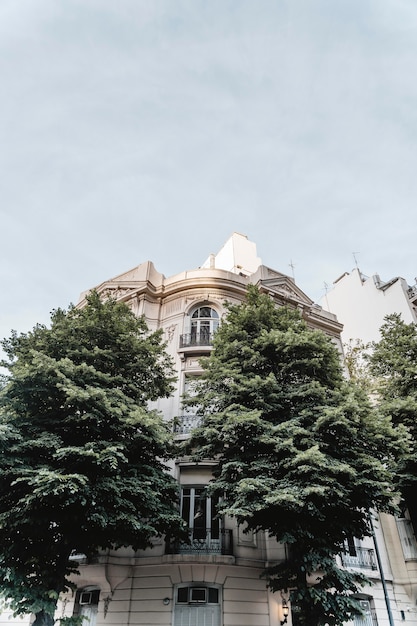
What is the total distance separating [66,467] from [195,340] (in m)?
8.66

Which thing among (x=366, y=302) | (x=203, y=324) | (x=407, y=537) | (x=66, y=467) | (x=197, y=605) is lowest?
(x=197, y=605)

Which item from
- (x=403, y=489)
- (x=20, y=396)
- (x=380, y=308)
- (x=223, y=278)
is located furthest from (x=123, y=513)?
(x=380, y=308)

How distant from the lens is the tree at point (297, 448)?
386 inches

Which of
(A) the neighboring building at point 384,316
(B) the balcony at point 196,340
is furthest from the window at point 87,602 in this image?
(A) the neighboring building at point 384,316

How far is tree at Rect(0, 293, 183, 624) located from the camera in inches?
367

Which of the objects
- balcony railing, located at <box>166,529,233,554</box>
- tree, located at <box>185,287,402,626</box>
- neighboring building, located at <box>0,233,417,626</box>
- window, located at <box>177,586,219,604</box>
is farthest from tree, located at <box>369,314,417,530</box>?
window, located at <box>177,586,219,604</box>

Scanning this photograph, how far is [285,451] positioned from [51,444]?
602cm

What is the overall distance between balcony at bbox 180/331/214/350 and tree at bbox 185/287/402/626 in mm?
3445

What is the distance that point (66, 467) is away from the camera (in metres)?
9.91

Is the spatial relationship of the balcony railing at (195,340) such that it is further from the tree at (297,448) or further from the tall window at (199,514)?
the tall window at (199,514)

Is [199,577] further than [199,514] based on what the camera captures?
No

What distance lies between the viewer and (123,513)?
9.70 metres

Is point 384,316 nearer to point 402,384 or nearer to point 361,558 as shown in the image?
point 402,384

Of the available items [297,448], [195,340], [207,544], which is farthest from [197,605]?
[195,340]
